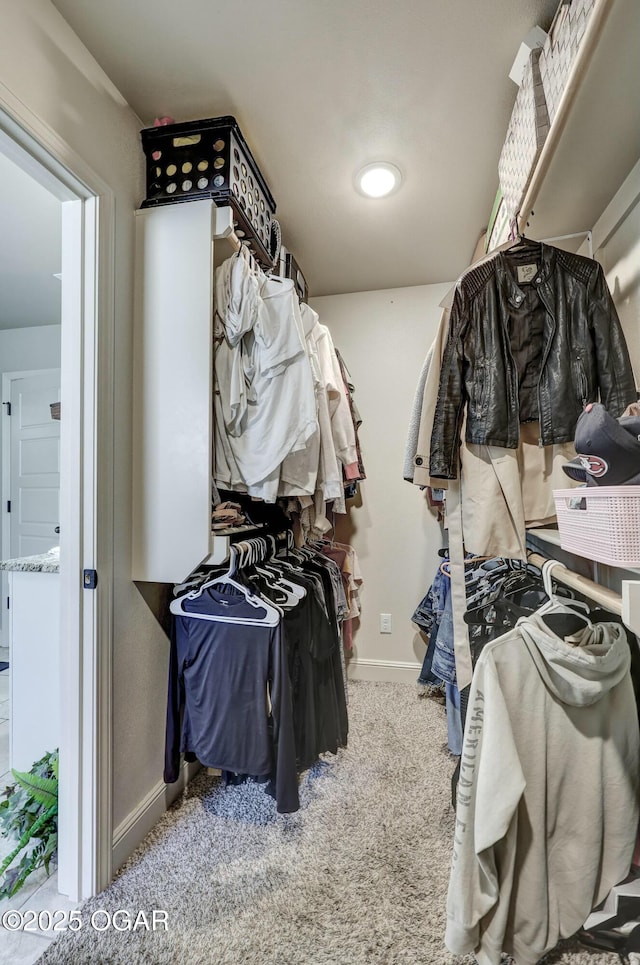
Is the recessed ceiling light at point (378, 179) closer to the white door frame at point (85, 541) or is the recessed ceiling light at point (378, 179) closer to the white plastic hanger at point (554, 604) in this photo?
the white door frame at point (85, 541)

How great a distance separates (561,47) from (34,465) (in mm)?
3925

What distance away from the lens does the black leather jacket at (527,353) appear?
1179mm

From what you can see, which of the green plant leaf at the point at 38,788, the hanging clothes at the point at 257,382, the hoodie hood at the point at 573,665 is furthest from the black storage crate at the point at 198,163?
the green plant leaf at the point at 38,788

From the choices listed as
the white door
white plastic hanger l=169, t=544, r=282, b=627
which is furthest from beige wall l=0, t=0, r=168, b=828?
the white door

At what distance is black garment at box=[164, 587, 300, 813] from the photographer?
4.52ft

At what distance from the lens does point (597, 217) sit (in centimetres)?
128

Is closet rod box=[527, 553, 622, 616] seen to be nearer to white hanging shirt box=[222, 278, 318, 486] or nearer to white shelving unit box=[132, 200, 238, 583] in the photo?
white hanging shirt box=[222, 278, 318, 486]

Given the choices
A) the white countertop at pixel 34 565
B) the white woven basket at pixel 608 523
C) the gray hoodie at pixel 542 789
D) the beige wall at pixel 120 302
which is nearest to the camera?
the white woven basket at pixel 608 523

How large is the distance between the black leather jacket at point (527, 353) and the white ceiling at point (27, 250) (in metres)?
1.81

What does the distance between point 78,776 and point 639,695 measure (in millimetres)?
1595

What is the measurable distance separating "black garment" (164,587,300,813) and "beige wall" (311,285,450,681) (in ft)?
4.79

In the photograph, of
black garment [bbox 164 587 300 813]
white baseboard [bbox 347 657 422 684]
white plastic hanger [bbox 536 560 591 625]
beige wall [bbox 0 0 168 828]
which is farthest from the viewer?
white baseboard [bbox 347 657 422 684]

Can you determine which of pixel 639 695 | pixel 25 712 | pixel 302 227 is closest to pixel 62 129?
pixel 302 227

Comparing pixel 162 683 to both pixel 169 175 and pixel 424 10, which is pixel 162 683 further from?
pixel 424 10
